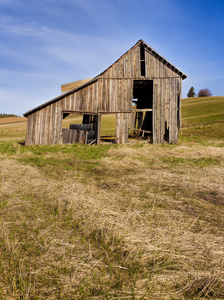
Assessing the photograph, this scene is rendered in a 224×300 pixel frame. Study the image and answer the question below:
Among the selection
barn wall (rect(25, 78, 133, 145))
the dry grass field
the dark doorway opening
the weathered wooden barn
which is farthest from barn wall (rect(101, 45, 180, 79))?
the dry grass field

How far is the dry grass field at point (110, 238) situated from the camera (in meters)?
2.92

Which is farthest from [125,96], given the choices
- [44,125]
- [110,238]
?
[110,238]

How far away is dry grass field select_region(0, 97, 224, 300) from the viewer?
292 centimetres

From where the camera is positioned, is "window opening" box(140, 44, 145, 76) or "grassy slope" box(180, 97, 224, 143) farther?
"grassy slope" box(180, 97, 224, 143)

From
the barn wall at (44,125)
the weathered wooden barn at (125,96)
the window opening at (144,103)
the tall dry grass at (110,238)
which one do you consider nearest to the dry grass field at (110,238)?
the tall dry grass at (110,238)

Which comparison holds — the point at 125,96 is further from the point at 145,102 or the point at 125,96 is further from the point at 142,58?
the point at 145,102

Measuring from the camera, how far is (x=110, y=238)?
402cm

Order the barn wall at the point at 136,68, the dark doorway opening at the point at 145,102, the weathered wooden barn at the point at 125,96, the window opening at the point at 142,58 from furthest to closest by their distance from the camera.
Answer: the dark doorway opening at the point at 145,102
the window opening at the point at 142,58
the barn wall at the point at 136,68
the weathered wooden barn at the point at 125,96

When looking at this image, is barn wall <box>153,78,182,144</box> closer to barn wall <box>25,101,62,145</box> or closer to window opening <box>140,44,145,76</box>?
window opening <box>140,44,145,76</box>

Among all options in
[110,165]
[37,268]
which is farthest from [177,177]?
[37,268]

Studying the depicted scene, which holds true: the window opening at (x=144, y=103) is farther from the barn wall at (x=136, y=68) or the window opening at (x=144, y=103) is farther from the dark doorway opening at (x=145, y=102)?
the barn wall at (x=136, y=68)

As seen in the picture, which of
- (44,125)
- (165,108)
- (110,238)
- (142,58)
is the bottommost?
(110,238)

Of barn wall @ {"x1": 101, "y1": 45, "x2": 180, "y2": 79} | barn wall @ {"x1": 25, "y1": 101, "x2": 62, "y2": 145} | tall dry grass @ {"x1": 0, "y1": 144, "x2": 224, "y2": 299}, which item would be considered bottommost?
tall dry grass @ {"x1": 0, "y1": 144, "x2": 224, "y2": 299}

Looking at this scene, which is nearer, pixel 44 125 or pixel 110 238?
pixel 110 238
